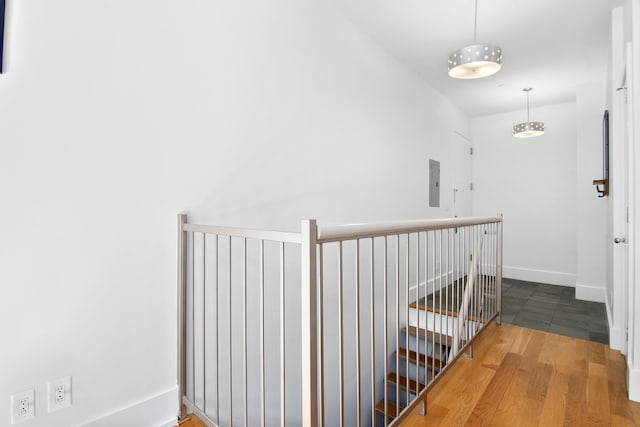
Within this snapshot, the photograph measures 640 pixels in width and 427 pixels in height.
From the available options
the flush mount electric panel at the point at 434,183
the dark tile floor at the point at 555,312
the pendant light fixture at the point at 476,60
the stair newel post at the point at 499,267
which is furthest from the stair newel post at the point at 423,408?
the flush mount electric panel at the point at 434,183

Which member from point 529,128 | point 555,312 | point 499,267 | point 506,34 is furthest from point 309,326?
point 529,128

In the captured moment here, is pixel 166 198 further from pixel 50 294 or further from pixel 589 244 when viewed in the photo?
pixel 589 244

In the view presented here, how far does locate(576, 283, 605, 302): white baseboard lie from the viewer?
378 cm

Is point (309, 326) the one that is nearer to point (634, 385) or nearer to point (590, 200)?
point (634, 385)

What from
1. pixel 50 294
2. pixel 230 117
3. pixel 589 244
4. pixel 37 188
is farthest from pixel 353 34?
pixel 589 244

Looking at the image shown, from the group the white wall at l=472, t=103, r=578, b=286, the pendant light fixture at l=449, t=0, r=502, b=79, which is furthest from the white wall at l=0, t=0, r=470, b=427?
the white wall at l=472, t=103, r=578, b=286

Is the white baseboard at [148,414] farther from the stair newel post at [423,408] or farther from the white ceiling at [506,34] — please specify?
the white ceiling at [506,34]

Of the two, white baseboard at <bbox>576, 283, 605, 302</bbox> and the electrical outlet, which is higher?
the electrical outlet

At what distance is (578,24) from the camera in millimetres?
2678

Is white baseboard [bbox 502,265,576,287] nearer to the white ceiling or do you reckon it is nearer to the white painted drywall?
the white painted drywall

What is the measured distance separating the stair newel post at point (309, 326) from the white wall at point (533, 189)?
5.10 metres

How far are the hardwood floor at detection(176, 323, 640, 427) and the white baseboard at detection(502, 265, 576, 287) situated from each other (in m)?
2.50

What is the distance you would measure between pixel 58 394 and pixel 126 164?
0.95 metres

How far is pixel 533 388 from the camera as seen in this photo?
187cm
